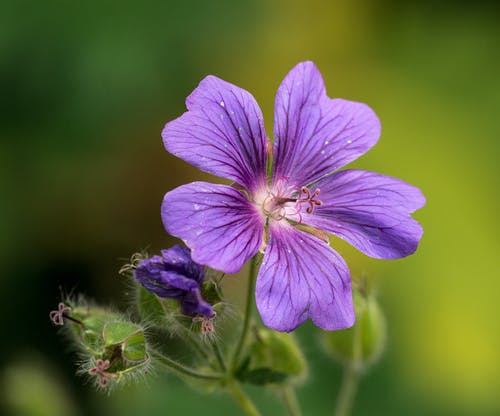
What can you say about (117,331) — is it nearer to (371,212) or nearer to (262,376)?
(262,376)

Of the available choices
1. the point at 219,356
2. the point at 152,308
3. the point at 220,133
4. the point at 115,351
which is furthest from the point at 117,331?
the point at 220,133

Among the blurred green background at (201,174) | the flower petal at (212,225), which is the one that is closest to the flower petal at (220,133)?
the flower petal at (212,225)

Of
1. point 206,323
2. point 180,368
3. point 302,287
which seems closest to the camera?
point 206,323

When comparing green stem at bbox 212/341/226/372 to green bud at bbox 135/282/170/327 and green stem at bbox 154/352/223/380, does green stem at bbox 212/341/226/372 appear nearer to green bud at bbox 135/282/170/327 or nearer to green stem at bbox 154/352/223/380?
green stem at bbox 154/352/223/380

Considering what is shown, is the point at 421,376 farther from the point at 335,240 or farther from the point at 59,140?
the point at 59,140

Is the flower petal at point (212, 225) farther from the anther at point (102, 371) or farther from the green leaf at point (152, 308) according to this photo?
the anther at point (102, 371)

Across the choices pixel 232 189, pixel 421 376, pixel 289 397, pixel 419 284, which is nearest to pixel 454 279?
pixel 419 284
